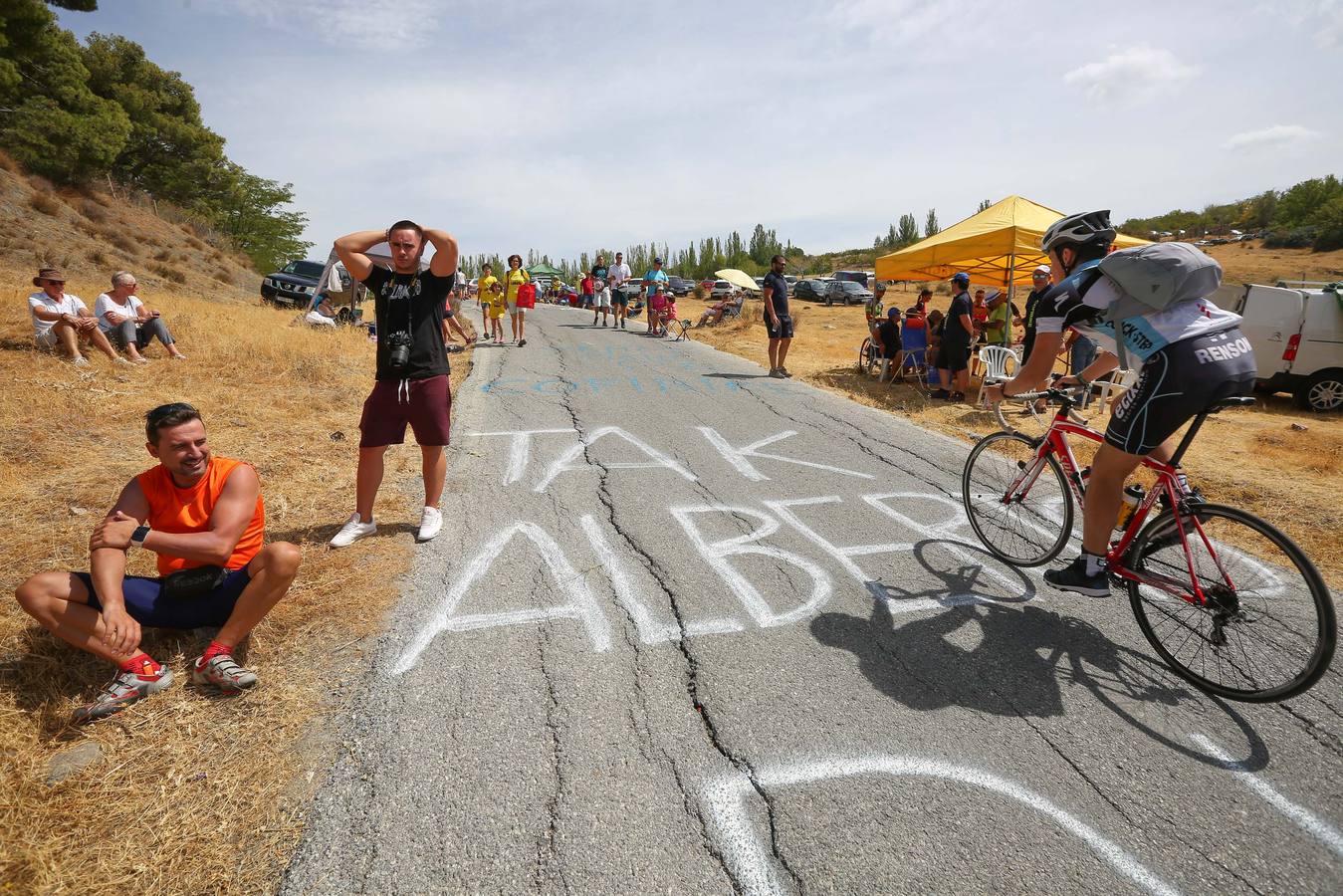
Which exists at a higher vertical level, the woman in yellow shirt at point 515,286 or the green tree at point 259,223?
the green tree at point 259,223

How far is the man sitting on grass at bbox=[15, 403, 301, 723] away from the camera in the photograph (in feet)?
7.76

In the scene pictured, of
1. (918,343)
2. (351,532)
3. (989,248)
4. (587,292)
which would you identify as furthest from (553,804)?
(587,292)

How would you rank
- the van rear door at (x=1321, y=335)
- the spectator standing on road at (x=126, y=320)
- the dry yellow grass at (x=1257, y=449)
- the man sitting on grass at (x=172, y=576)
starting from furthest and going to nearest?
the van rear door at (x=1321, y=335) → the spectator standing on road at (x=126, y=320) → the dry yellow grass at (x=1257, y=449) → the man sitting on grass at (x=172, y=576)

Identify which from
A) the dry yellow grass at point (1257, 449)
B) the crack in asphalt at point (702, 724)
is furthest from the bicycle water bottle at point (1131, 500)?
the crack in asphalt at point (702, 724)

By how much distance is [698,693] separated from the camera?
101 inches

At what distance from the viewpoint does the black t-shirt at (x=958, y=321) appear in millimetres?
8688

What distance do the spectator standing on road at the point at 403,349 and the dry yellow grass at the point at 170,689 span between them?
0.45 meters

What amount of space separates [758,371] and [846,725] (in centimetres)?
907

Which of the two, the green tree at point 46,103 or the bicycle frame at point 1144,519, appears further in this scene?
the green tree at point 46,103

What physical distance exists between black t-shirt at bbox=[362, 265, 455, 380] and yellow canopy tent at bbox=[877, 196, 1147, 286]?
931 cm

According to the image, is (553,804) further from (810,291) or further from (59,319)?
(810,291)

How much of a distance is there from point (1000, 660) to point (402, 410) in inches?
139

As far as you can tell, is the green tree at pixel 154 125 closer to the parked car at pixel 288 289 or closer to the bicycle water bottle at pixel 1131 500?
the parked car at pixel 288 289

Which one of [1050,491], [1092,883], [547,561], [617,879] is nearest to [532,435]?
[547,561]
